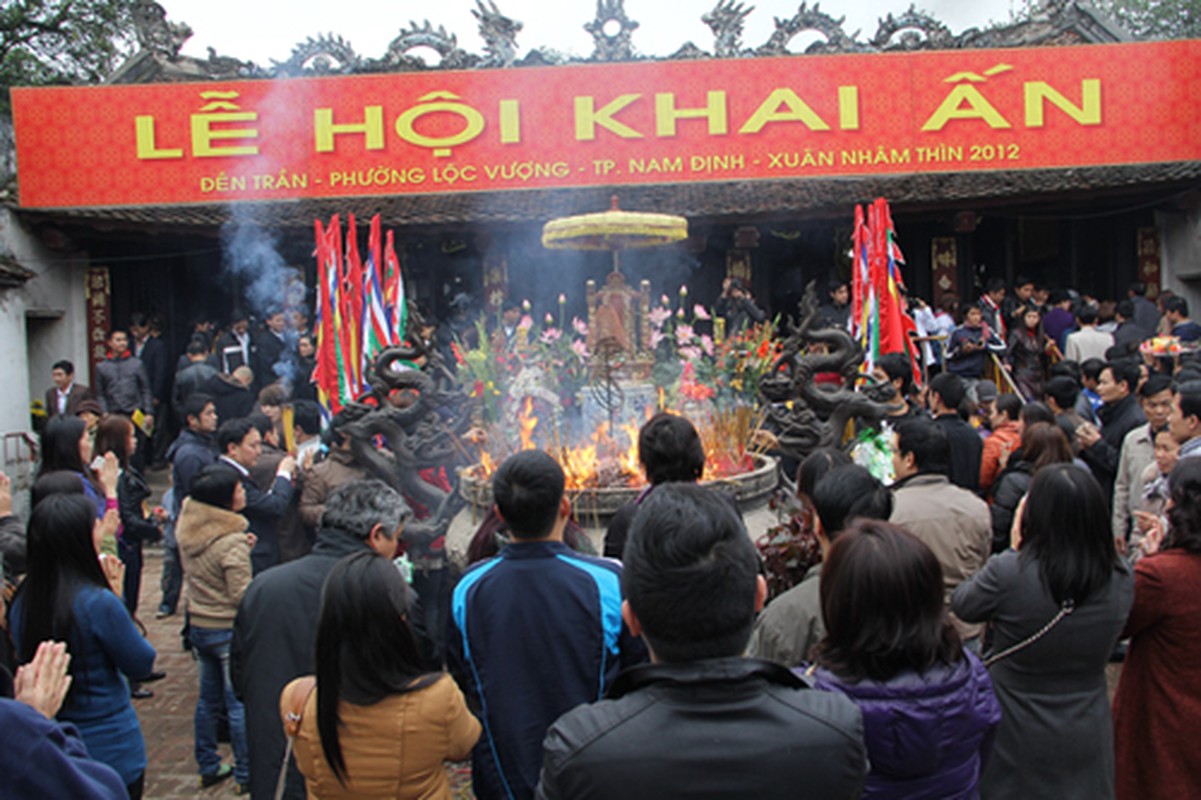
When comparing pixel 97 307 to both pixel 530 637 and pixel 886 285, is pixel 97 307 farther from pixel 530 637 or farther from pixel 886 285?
pixel 530 637

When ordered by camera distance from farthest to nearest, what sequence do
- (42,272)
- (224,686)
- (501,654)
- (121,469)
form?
1. (42,272)
2. (121,469)
3. (224,686)
4. (501,654)

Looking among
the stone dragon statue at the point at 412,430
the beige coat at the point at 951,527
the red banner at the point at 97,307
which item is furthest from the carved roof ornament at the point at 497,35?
the beige coat at the point at 951,527

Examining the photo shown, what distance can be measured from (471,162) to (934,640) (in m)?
12.1

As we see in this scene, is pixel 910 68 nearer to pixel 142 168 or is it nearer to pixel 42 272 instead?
pixel 142 168

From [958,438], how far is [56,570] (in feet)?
13.4

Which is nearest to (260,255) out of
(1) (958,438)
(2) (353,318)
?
(2) (353,318)

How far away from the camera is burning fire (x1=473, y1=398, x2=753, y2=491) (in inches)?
228

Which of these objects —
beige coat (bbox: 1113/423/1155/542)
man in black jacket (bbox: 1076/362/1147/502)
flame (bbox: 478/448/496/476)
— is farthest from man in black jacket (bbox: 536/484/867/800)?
man in black jacket (bbox: 1076/362/1147/502)

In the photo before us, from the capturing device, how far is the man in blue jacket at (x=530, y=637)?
252cm

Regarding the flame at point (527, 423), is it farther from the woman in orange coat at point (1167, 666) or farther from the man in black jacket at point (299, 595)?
the woman in orange coat at point (1167, 666)

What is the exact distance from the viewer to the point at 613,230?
723 centimetres

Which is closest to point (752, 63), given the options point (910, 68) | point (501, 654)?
point (910, 68)

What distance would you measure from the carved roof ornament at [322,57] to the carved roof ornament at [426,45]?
1.47 feet

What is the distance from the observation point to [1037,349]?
35.7ft
